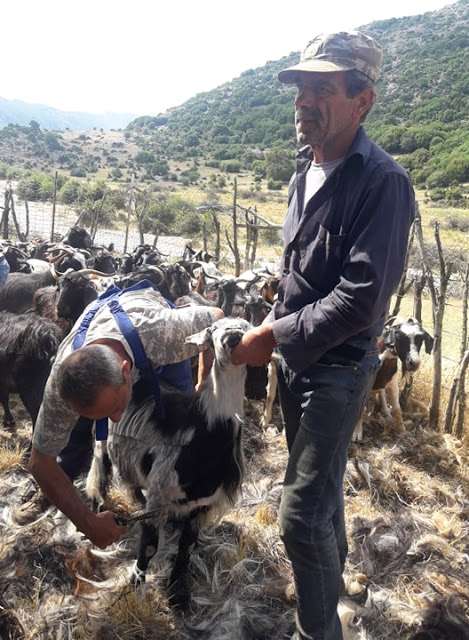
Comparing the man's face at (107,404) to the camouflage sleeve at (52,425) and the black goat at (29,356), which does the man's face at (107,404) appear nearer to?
the camouflage sleeve at (52,425)

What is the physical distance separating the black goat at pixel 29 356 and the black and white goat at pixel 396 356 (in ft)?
11.6

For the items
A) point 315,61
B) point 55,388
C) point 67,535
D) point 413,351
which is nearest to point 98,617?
point 67,535

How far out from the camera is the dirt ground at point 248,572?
9.74 feet

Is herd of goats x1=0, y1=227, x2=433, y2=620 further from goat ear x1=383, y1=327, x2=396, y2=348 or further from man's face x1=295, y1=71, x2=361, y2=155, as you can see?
man's face x1=295, y1=71, x2=361, y2=155

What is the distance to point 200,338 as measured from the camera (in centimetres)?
268

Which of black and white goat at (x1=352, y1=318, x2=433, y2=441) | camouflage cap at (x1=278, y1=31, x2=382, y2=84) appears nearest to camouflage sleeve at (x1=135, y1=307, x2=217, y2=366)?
camouflage cap at (x1=278, y1=31, x2=382, y2=84)

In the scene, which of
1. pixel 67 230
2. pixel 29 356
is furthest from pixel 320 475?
pixel 67 230

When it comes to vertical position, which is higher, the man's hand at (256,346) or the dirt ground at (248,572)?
the man's hand at (256,346)

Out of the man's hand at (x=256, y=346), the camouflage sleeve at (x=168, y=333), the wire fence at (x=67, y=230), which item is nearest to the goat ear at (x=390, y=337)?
the camouflage sleeve at (x=168, y=333)

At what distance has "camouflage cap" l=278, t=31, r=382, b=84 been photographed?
201 centimetres

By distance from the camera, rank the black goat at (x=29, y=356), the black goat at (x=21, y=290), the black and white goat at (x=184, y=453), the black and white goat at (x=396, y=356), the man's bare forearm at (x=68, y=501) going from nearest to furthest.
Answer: the man's bare forearm at (x=68, y=501), the black and white goat at (x=184, y=453), the black goat at (x=29, y=356), the black and white goat at (x=396, y=356), the black goat at (x=21, y=290)

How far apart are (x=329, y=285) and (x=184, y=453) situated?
1473mm

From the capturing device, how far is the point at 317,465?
219 centimetres

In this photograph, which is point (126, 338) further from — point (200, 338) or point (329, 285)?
point (329, 285)
